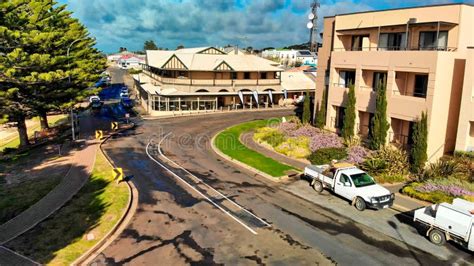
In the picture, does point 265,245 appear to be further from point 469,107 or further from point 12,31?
point 12,31

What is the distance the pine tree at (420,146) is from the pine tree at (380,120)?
113 inches

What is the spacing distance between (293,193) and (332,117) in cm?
1528

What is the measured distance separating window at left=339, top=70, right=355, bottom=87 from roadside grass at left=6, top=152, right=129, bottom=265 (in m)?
21.9

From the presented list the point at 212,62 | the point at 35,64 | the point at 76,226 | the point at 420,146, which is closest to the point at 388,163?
the point at 420,146

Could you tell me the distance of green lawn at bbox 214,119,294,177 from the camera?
1128 inches

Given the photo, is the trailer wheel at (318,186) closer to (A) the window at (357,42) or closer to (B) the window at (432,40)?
(B) the window at (432,40)

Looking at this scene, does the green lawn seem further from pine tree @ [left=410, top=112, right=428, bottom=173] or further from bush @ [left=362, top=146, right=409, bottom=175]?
pine tree @ [left=410, top=112, right=428, bottom=173]

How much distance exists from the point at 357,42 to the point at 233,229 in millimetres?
24814

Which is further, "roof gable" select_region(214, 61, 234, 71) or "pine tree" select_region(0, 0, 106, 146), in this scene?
"roof gable" select_region(214, 61, 234, 71)

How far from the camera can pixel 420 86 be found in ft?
94.2

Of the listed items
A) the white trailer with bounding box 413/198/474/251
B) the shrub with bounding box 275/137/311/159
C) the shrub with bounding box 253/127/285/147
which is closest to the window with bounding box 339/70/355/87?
the shrub with bounding box 275/137/311/159

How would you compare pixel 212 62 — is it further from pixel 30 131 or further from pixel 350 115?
pixel 350 115

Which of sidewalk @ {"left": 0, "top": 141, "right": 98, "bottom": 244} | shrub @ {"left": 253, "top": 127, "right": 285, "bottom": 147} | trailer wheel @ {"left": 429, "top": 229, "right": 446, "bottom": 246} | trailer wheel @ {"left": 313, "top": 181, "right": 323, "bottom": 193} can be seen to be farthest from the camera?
shrub @ {"left": 253, "top": 127, "right": 285, "bottom": 147}

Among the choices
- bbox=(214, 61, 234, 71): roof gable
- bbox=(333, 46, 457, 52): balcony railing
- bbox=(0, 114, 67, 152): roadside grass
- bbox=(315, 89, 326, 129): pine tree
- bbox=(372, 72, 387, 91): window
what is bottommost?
bbox=(0, 114, 67, 152): roadside grass
